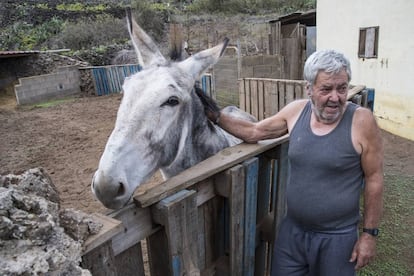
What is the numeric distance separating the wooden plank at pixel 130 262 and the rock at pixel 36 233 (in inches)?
16.9

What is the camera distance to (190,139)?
Result: 2.50m

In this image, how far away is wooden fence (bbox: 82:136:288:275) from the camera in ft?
4.73

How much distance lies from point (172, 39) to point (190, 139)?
0.93m

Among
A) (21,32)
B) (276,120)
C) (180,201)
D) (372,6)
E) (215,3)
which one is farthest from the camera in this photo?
(215,3)

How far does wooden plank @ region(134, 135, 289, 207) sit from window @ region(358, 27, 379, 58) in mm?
6749

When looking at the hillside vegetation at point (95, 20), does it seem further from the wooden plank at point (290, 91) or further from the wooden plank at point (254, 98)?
the wooden plank at point (290, 91)

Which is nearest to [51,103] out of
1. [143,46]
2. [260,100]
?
[260,100]

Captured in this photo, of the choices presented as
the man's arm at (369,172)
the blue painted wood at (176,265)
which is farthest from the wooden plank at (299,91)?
the blue painted wood at (176,265)

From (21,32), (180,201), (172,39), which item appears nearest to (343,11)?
(172,39)

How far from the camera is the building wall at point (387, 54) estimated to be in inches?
267

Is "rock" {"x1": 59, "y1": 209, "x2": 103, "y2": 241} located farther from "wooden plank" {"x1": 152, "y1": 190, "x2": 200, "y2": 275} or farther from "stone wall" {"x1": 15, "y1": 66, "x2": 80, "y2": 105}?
"stone wall" {"x1": 15, "y1": 66, "x2": 80, "y2": 105}

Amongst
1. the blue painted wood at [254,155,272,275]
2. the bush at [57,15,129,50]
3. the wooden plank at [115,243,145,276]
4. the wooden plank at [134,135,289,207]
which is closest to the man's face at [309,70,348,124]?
the wooden plank at [134,135,289,207]

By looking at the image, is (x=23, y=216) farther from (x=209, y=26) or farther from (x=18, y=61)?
(x=209, y=26)

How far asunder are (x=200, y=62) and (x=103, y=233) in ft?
5.36
